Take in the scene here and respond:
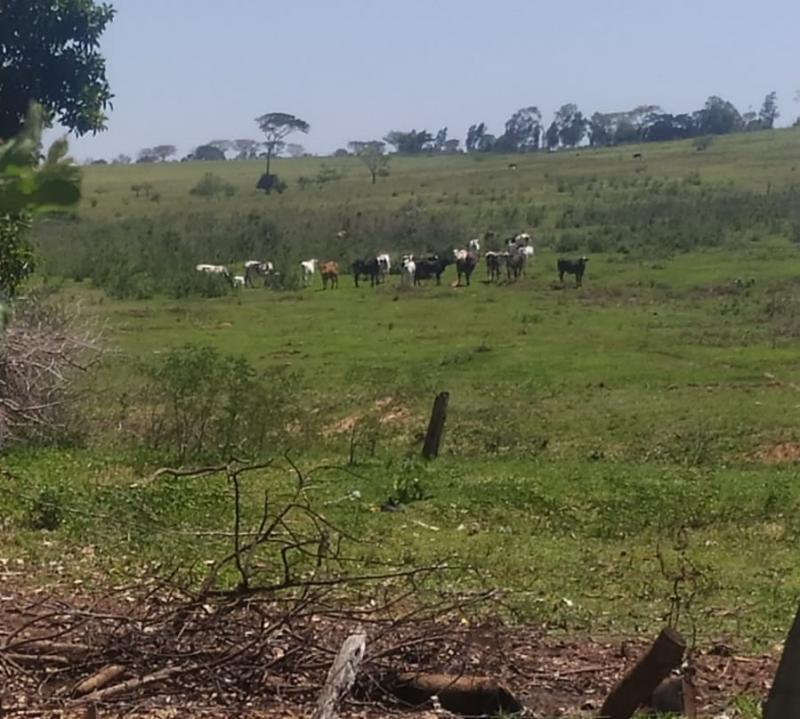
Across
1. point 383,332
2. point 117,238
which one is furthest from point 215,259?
point 383,332

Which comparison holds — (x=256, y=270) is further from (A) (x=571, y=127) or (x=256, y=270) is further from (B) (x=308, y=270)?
(A) (x=571, y=127)

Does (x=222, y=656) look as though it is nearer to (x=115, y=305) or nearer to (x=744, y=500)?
(x=744, y=500)

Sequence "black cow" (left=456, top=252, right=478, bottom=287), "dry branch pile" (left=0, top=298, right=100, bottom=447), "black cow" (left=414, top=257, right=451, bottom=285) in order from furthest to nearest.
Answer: "black cow" (left=414, top=257, right=451, bottom=285)
"black cow" (left=456, top=252, right=478, bottom=287)
"dry branch pile" (left=0, top=298, right=100, bottom=447)

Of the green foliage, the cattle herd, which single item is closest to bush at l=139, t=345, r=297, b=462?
the cattle herd

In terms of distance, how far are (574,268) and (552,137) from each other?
258 feet

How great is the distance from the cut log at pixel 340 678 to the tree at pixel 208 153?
349 ft

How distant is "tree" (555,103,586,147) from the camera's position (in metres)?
105

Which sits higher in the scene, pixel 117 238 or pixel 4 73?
pixel 4 73

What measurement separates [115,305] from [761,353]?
14.5 metres

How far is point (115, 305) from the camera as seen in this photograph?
2923 centimetres

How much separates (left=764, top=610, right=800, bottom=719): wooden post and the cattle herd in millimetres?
28103

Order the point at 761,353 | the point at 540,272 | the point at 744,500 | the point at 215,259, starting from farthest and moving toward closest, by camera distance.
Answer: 1. the point at 215,259
2. the point at 540,272
3. the point at 761,353
4. the point at 744,500

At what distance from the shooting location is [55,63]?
18.0 metres

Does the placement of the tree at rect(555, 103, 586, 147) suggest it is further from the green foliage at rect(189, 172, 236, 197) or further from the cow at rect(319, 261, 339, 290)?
the cow at rect(319, 261, 339, 290)
